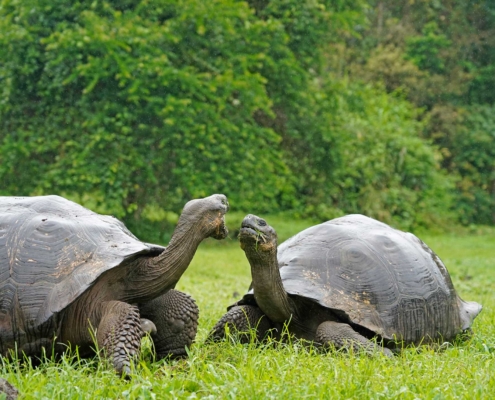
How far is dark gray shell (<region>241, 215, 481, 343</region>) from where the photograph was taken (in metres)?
4.02

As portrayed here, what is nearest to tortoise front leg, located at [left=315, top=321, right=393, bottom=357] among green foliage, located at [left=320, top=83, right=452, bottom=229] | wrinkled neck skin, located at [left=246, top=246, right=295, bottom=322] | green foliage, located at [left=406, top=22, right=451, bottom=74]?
wrinkled neck skin, located at [left=246, top=246, right=295, bottom=322]

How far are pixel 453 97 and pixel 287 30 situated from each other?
9.05 m

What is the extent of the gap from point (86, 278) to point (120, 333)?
0.95ft

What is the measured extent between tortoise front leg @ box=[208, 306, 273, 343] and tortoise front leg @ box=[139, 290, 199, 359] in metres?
0.22

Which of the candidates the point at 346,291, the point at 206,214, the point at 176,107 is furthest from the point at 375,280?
the point at 176,107

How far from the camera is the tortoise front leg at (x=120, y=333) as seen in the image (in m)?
3.25

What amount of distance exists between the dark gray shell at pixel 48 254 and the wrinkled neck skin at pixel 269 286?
45 centimetres

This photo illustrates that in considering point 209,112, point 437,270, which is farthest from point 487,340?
point 209,112

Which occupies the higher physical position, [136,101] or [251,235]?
[251,235]

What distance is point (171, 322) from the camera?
386 cm

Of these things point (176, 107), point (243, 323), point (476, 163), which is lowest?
point (476, 163)

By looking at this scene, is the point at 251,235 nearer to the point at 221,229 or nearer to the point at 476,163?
the point at 221,229

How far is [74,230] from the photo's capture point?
3.69 m

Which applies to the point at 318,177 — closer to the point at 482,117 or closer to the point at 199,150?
the point at 199,150
